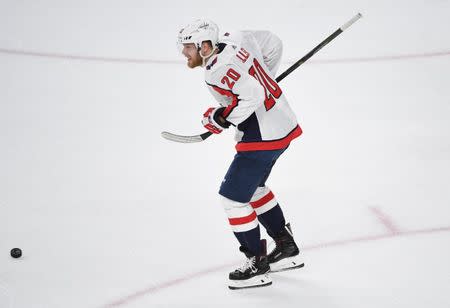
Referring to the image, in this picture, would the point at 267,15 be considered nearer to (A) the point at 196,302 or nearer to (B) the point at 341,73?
(B) the point at 341,73

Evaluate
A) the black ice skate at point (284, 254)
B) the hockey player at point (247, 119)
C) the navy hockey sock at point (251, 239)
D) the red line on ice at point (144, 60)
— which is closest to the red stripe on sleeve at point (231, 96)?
the hockey player at point (247, 119)

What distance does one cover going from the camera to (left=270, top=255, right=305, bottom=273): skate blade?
10.6 feet

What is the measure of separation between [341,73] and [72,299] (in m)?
2.68

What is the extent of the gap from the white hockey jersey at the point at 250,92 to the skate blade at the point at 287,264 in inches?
19.4

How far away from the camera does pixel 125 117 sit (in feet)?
15.2

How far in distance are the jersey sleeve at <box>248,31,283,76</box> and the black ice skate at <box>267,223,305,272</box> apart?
657mm

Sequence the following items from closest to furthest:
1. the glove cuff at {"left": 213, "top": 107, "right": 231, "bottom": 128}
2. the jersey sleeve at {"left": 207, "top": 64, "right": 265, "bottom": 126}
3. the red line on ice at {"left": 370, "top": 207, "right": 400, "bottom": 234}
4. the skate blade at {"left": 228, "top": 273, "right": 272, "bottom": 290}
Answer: the jersey sleeve at {"left": 207, "top": 64, "right": 265, "bottom": 126}
the glove cuff at {"left": 213, "top": 107, "right": 231, "bottom": 128}
the skate blade at {"left": 228, "top": 273, "right": 272, "bottom": 290}
the red line on ice at {"left": 370, "top": 207, "right": 400, "bottom": 234}

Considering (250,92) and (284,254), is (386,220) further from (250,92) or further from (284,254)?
(250,92)

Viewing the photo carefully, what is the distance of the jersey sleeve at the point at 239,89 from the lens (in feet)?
9.45

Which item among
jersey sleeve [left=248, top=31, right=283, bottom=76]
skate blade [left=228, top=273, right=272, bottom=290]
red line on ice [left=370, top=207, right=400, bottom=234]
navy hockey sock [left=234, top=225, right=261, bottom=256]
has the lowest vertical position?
red line on ice [left=370, top=207, right=400, bottom=234]

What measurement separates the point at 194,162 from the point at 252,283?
1211 millimetres

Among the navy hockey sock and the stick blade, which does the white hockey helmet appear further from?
the navy hockey sock

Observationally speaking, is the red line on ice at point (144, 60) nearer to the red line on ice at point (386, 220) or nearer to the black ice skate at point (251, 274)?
the red line on ice at point (386, 220)

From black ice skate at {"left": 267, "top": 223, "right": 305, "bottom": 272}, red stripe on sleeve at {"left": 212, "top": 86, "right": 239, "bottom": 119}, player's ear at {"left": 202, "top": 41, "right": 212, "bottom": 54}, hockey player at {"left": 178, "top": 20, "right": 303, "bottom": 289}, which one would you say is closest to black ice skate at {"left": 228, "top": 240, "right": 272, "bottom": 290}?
hockey player at {"left": 178, "top": 20, "right": 303, "bottom": 289}
